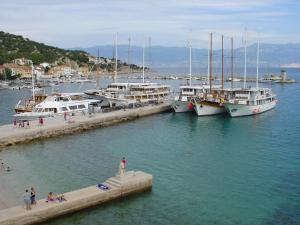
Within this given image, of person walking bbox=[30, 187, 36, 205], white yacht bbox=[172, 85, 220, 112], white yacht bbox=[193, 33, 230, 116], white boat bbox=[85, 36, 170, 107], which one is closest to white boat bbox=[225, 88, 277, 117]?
white yacht bbox=[193, 33, 230, 116]

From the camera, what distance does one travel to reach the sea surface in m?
23.7

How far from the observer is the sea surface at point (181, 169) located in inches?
933

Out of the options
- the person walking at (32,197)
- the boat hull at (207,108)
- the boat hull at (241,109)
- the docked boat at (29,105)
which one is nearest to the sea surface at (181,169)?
the person walking at (32,197)

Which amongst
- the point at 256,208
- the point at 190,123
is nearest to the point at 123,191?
the point at 256,208

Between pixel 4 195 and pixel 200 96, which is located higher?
pixel 200 96

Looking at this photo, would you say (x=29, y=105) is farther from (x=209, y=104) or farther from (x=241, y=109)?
(x=241, y=109)

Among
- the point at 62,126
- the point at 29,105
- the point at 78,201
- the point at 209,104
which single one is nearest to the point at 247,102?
the point at 209,104

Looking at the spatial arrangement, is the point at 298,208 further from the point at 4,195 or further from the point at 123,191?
the point at 4,195

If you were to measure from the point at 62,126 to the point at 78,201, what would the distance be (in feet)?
76.0

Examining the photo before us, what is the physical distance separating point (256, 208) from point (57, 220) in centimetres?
1088

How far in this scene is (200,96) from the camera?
6362 cm

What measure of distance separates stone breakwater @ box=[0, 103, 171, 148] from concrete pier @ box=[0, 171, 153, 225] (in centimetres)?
1700

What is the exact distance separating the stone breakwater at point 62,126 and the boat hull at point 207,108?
6560mm

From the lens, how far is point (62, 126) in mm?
45781
